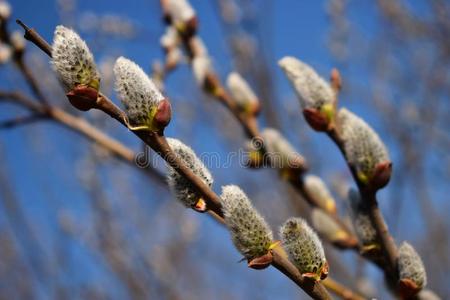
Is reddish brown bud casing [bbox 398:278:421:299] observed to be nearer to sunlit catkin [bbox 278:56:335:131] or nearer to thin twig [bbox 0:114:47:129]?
sunlit catkin [bbox 278:56:335:131]

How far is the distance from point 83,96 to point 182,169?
0.19 m

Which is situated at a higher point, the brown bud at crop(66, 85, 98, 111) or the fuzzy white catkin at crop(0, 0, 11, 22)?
the fuzzy white catkin at crop(0, 0, 11, 22)

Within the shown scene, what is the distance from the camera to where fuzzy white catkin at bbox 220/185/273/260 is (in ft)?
2.35

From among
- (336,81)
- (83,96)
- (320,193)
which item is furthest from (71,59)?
(320,193)

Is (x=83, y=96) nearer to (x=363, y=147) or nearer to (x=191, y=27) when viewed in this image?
(x=363, y=147)

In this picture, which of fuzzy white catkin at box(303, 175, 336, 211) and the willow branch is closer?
the willow branch

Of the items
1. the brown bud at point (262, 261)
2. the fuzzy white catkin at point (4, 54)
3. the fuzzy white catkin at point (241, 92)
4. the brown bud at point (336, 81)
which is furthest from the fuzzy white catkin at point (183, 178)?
the fuzzy white catkin at point (4, 54)

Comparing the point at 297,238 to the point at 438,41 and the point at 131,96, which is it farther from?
the point at 438,41

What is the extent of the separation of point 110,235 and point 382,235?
2.18 metres

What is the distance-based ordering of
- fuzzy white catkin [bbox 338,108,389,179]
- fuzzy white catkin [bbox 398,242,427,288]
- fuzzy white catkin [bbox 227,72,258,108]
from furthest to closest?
fuzzy white catkin [bbox 227,72,258,108] → fuzzy white catkin [bbox 338,108,389,179] → fuzzy white catkin [bbox 398,242,427,288]

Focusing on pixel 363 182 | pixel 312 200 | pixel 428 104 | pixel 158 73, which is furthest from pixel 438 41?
pixel 363 182

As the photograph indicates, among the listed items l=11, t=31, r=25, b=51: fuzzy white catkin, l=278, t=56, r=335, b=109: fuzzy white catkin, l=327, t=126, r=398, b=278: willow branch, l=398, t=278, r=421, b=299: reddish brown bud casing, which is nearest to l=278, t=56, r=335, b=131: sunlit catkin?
l=278, t=56, r=335, b=109: fuzzy white catkin

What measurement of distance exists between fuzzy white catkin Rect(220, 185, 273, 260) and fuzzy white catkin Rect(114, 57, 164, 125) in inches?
6.7

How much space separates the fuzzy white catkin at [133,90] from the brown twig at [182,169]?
0.06 ft
